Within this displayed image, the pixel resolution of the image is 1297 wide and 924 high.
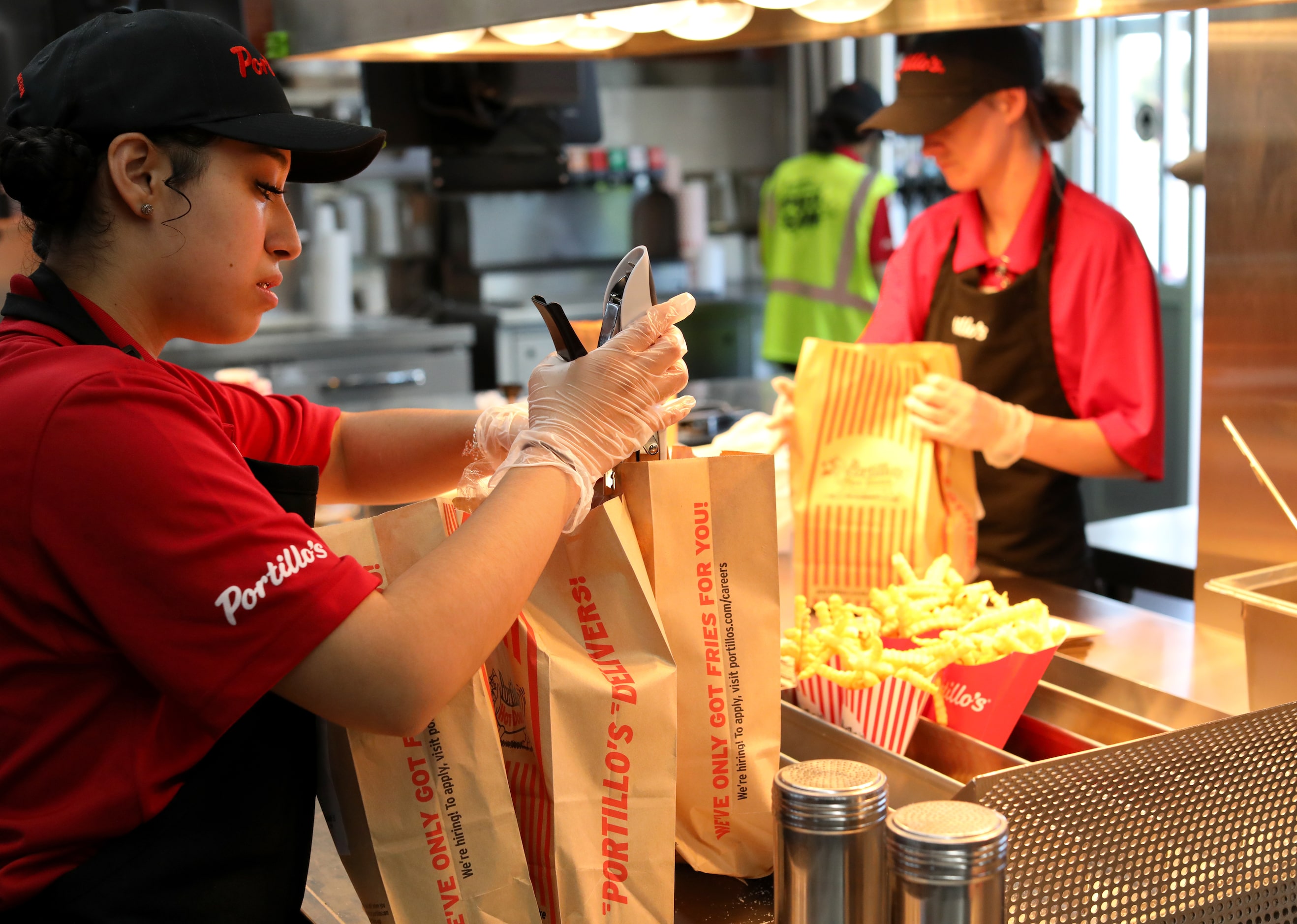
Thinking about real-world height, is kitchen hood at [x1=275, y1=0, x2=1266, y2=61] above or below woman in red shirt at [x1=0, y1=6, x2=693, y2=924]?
above

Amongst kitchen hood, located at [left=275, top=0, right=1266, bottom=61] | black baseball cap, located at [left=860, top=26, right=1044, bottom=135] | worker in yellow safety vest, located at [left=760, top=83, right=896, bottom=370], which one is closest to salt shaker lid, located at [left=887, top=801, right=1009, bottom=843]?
kitchen hood, located at [left=275, top=0, right=1266, bottom=61]

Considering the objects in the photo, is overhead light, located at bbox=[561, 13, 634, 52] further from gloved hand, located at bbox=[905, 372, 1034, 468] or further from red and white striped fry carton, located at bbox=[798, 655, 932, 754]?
red and white striped fry carton, located at bbox=[798, 655, 932, 754]

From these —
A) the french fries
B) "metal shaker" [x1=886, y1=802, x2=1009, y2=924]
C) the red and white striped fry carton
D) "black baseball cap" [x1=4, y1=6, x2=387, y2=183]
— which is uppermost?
"black baseball cap" [x1=4, y1=6, x2=387, y2=183]

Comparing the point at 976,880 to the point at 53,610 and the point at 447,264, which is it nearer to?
the point at 53,610

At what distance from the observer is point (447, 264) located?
6.32 meters

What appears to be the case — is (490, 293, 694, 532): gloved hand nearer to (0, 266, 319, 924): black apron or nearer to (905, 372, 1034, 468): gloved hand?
(0, 266, 319, 924): black apron

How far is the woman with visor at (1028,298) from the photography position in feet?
7.18

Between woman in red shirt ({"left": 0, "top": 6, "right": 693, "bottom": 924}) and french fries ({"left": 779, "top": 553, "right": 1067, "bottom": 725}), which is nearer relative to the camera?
woman in red shirt ({"left": 0, "top": 6, "right": 693, "bottom": 924})

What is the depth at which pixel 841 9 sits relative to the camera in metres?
1.67

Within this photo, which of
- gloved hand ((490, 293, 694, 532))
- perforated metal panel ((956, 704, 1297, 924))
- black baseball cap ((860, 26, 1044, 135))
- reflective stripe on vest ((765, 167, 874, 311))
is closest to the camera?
perforated metal panel ((956, 704, 1297, 924))

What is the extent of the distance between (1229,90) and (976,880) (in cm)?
151

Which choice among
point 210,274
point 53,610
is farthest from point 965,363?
point 53,610

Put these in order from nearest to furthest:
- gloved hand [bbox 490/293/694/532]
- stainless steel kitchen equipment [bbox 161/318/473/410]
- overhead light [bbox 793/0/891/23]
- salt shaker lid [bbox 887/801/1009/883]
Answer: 1. salt shaker lid [bbox 887/801/1009/883]
2. gloved hand [bbox 490/293/694/532]
3. overhead light [bbox 793/0/891/23]
4. stainless steel kitchen equipment [bbox 161/318/473/410]

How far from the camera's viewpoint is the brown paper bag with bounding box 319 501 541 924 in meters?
1.05
